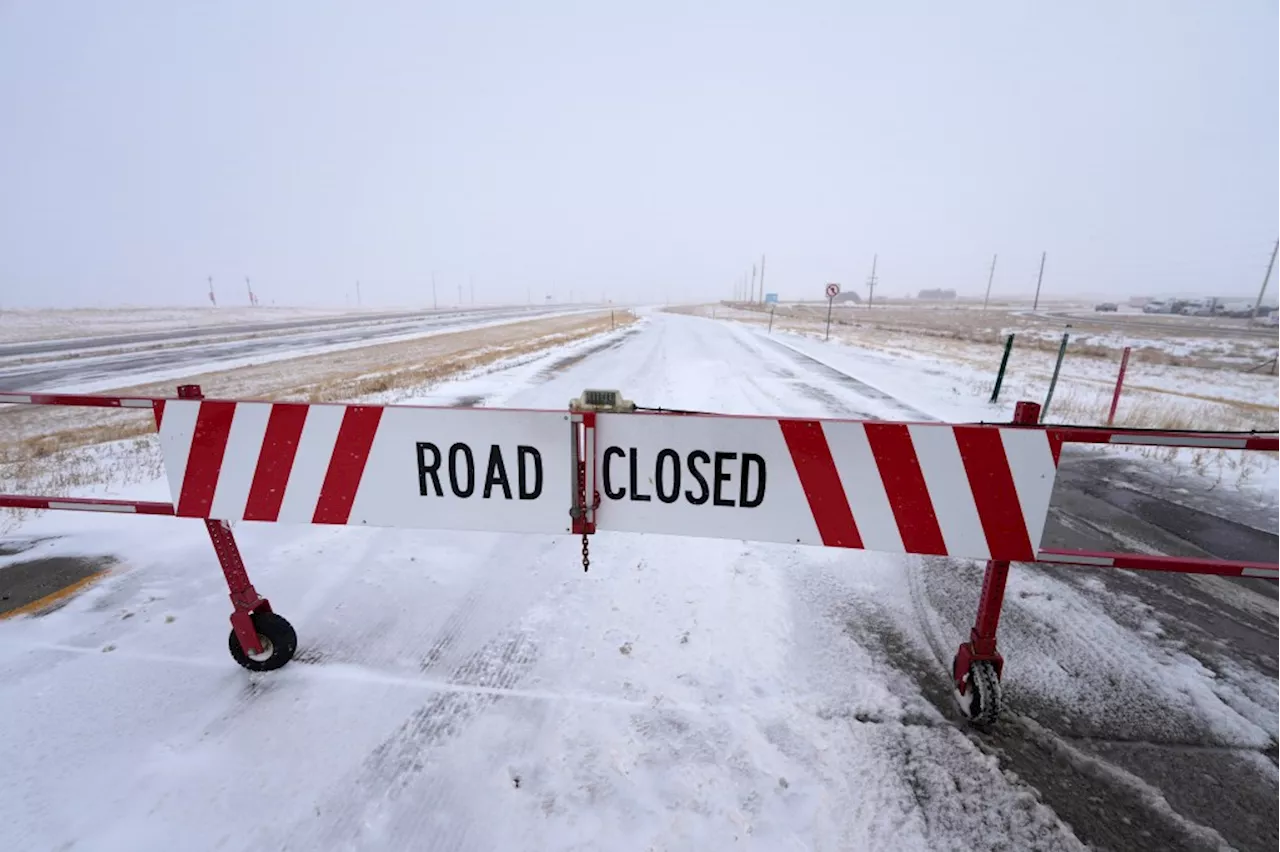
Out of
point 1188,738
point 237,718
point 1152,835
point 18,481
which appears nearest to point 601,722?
point 237,718

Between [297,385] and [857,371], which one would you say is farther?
[857,371]

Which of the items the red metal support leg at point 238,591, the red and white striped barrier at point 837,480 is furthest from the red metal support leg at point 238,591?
the red and white striped barrier at point 837,480

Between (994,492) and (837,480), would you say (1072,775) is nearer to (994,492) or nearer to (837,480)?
(994,492)

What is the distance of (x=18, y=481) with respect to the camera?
593 cm

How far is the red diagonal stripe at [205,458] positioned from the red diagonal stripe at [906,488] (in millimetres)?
3048

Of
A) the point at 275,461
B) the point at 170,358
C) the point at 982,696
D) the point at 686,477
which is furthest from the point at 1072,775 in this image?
the point at 170,358

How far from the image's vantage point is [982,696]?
8.32ft

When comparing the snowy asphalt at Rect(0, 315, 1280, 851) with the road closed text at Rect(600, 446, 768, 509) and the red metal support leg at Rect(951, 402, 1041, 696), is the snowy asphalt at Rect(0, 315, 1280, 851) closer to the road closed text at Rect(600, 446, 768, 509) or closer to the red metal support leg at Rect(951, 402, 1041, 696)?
the red metal support leg at Rect(951, 402, 1041, 696)

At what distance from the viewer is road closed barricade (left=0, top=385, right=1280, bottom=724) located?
2303 millimetres

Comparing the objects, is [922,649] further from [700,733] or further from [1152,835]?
[700,733]

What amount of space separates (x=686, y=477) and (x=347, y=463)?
65.1 inches

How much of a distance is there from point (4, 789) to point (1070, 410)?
1350 cm

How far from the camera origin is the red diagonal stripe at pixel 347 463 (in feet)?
8.27

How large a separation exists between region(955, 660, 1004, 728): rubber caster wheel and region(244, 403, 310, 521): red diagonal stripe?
349 cm
